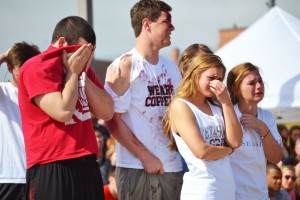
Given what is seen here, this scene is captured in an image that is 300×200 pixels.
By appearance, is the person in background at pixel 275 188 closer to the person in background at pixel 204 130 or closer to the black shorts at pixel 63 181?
Answer: the person in background at pixel 204 130

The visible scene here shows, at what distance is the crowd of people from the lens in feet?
12.3

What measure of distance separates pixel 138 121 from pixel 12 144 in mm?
1050

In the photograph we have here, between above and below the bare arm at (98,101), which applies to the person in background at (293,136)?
below

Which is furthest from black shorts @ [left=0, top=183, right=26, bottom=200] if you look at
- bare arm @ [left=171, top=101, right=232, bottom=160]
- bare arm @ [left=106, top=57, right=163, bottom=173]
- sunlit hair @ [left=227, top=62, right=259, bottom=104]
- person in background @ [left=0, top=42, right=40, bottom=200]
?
sunlit hair @ [left=227, top=62, right=259, bottom=104]

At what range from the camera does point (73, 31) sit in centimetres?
397

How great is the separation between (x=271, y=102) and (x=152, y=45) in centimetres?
Answer: 363

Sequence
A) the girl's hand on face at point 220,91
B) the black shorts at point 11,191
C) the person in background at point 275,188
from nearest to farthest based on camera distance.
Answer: the girl's hand on face at point 220,91 → the black shorts at point 11,191 → the person in background at point 275,188

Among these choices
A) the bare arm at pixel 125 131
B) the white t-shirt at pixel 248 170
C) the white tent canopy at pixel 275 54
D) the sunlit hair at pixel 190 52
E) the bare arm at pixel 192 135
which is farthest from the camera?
the white tent canopy at pixel 275 54

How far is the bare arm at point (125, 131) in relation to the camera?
4543mm

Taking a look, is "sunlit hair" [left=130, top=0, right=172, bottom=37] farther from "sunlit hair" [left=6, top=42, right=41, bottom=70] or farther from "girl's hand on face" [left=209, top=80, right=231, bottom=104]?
"sunlit hair" [left=6, top=42, right=41, bottom=70]

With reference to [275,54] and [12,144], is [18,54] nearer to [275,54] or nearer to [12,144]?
[12,144]

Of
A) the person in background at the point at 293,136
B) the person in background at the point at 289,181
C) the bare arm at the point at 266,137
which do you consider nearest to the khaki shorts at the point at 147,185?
the bare arm at the point at 266,137

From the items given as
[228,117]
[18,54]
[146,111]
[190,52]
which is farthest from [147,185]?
[18,54]

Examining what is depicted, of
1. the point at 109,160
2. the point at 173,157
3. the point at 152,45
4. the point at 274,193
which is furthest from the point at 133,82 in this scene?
the point at 109,160
